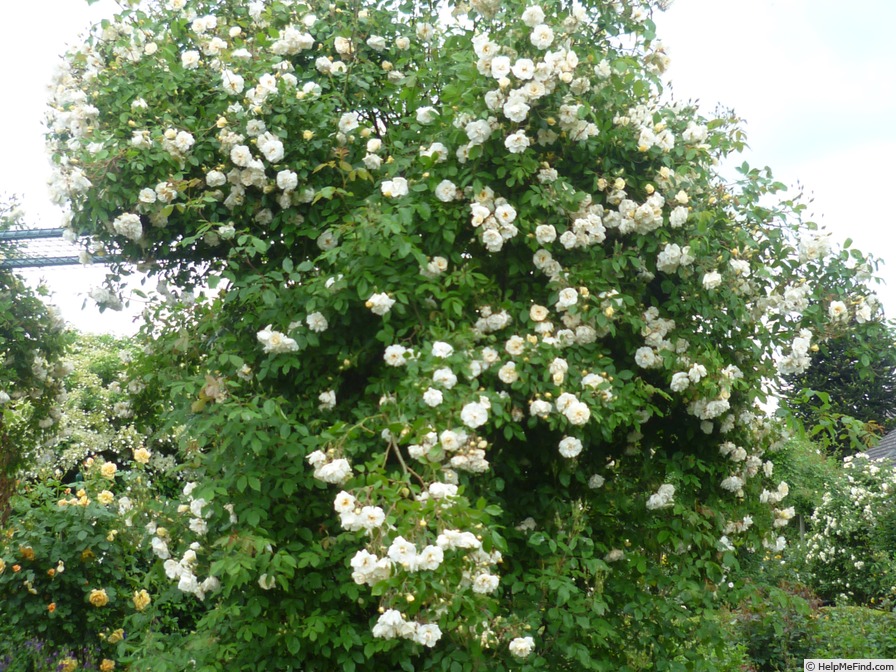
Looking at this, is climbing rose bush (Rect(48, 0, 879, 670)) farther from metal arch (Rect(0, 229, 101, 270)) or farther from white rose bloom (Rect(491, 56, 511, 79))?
metal arch (Rect(0, 229, 101, 270))

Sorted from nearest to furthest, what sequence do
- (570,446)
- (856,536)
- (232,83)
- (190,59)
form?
1. (570,446)
2. (232,83)
3. (190,59)
4. (856,536)

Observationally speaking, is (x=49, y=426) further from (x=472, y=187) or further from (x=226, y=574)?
(x=472, y=187)

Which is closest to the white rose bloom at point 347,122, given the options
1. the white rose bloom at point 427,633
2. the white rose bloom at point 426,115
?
the white rose bloom at point 426,115

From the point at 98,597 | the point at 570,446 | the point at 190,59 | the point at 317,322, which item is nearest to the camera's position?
the point at 570,446

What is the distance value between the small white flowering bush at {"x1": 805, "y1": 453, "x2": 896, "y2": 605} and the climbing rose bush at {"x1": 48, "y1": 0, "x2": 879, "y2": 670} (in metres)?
5.69

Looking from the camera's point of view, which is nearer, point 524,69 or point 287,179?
point 524,69

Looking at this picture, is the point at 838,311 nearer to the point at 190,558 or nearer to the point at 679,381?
the point at 679,381

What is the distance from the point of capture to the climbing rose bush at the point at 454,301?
11.4 feet

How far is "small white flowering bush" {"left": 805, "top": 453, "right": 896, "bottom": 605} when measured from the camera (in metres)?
9.31

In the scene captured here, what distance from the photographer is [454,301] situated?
347cm

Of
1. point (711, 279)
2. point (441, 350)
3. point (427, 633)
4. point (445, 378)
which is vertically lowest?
point (427, 633)

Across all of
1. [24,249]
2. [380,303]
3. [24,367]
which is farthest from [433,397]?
[24,249]

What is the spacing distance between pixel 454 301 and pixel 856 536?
813cm

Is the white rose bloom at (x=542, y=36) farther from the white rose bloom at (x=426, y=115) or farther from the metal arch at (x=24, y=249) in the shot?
the metal arch at (x=24, y=249)
